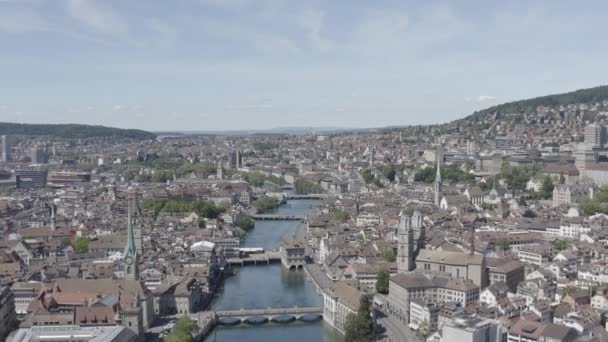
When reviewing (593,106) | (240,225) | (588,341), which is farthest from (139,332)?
(593,106)

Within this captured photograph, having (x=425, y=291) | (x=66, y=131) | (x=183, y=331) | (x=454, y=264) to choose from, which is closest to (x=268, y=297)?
(x=425, y=291)

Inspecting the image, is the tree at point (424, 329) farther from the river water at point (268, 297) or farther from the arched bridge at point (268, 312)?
the arched bridge at point (268, 312)

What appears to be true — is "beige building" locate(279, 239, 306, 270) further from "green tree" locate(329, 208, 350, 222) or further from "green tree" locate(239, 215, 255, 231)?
"green tree" locate(239, 215, 255, 231)

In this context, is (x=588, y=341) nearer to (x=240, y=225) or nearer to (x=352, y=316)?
(x=352, y=316)

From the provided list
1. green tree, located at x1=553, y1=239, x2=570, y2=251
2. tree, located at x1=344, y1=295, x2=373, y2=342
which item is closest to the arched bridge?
tree, located at x1=344, y1=295, x2=373, y2=342

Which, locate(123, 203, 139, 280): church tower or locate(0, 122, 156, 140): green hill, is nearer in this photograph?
locate(123, 203, 139, 280): church tower
